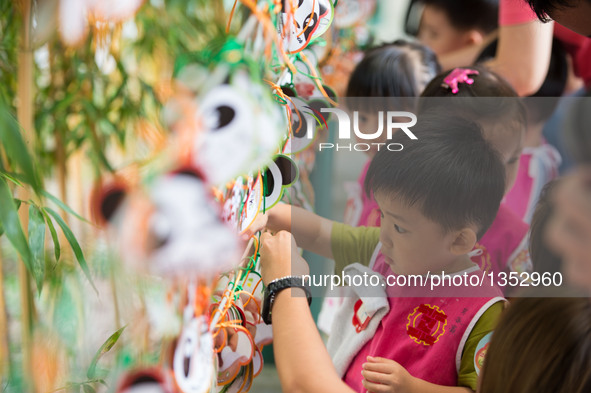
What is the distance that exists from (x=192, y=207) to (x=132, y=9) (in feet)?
1.05

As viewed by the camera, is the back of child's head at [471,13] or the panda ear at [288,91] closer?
the panda ear at [288,91]

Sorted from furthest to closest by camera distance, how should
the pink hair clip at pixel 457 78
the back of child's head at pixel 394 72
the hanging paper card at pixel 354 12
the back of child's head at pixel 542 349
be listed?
the hanging paper card at pixel 354 12 → the back of child's head at pixel 394 72 → the pink hair clip at pixel 457 78 → the back of child's head at pixel 542 349

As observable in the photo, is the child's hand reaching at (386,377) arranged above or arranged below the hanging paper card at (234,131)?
below

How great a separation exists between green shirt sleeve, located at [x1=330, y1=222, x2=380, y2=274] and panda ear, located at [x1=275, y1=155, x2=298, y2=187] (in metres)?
0.07

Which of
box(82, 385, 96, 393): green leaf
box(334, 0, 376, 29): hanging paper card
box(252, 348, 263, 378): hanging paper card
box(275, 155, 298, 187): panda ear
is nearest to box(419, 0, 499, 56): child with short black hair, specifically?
box(334, 0, 376, 29): hanging paper card

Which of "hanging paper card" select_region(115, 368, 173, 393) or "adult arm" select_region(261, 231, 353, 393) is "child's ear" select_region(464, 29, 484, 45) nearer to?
"adult arm" select_region(261, 231, 353, 393)

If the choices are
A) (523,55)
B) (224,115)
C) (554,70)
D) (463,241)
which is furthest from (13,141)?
(554,70)

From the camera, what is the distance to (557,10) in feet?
1.50

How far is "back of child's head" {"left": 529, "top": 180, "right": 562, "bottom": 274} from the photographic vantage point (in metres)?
0.48

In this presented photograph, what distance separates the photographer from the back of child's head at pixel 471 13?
35.0 inches

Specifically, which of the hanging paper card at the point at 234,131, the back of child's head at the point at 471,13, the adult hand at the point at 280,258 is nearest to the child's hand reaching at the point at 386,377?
the adult hand at the point at 280,258

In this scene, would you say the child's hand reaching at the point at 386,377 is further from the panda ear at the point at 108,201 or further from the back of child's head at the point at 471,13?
the back of child's head at the point at 471,13

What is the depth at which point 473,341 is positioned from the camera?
49 cm

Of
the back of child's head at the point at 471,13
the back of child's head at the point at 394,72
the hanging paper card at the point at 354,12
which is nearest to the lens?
the back of child's head at the point at 394,72
